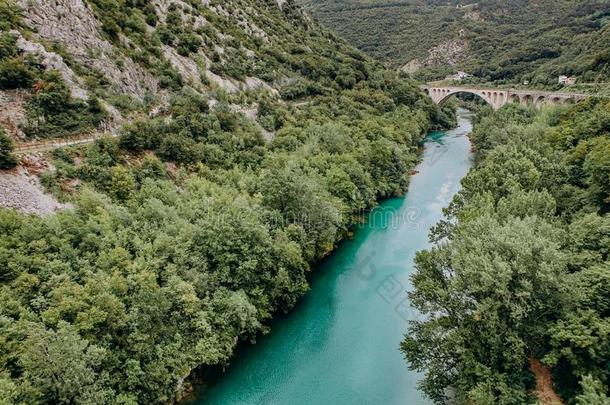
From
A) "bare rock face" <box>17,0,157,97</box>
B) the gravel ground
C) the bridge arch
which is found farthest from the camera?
the bridge arch

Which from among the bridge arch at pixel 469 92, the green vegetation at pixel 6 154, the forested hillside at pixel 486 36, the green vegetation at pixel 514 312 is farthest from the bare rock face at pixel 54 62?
the forested hillside at pixel 486 36

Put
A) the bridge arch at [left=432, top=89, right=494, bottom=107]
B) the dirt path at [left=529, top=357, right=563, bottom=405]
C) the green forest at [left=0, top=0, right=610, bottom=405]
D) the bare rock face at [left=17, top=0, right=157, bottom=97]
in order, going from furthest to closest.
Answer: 1. the bridge arch at [left=432, top=89, right=494, bottom=107]
2. the bare rock face at [left=17, top=0, right=157, bottom=97]
3. the dirt path at [left=529, top=357, right=563, bottom=405]
4. the green forest at [left=0, top=0, right=610, bottom=405]

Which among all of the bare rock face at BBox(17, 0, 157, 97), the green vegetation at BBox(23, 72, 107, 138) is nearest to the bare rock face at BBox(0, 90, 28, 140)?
the green vegetation at BBox(23, 72, 107, 138)

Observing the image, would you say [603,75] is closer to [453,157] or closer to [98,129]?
[453,157]

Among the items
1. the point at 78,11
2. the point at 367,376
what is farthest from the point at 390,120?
the point at 367,376

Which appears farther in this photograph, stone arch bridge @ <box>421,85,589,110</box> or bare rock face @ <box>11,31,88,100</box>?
stone arch bridge @ <box>421,85,589,110</box>

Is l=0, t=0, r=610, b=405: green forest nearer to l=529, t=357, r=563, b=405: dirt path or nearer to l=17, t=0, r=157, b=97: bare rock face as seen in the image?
l=17, t=0, r=157, b=97: bare rock face

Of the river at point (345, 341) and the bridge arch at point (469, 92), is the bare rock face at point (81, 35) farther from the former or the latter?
the bridge arch at point (469, 92)
